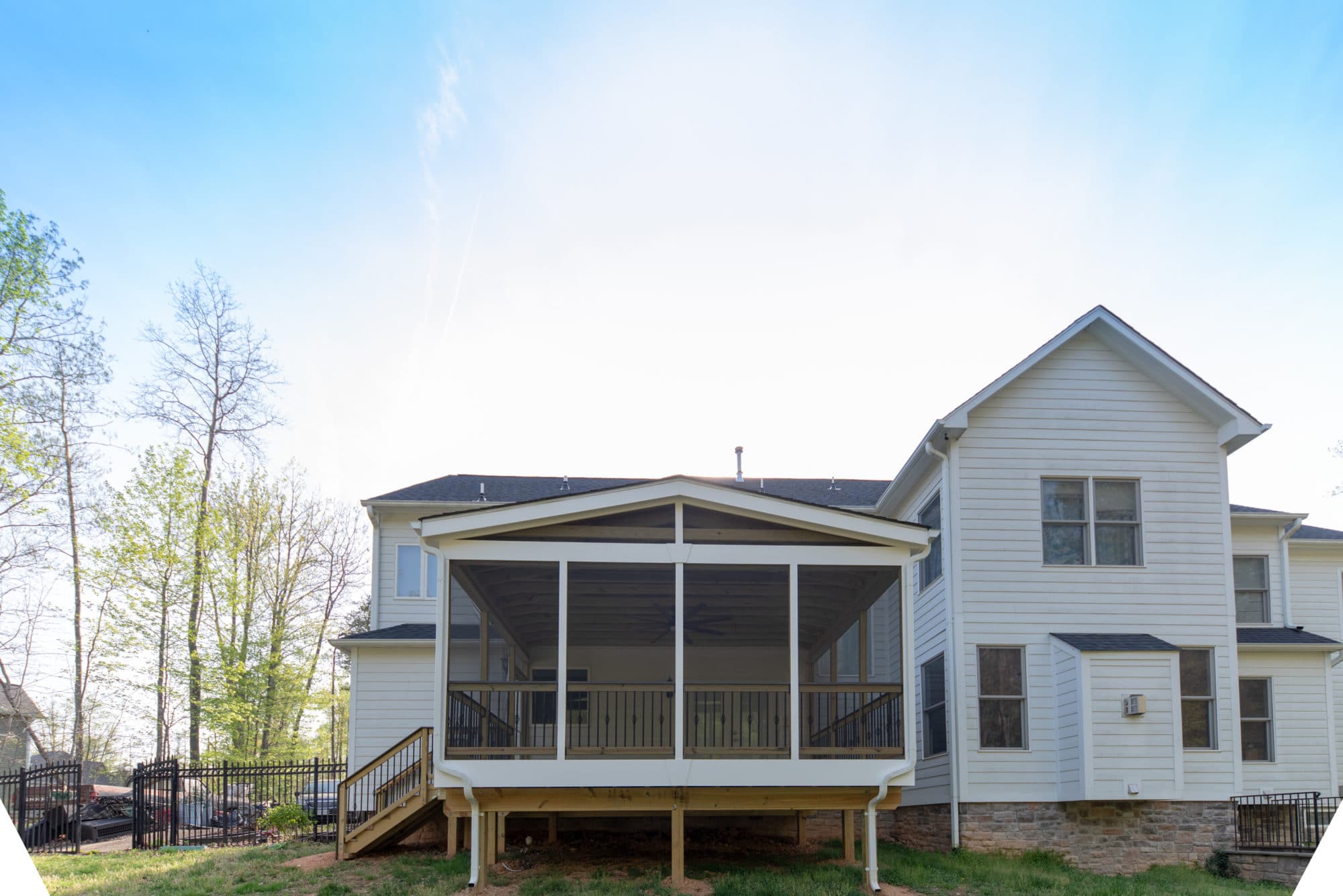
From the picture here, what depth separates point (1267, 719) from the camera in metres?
15.8

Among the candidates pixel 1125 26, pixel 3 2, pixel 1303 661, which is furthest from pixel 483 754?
pixel 1125 26

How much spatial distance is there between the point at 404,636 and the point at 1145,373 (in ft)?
42.7

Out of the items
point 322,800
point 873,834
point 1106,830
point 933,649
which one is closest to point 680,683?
point 873,834

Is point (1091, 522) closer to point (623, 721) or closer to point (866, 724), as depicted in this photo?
point (866, 724)

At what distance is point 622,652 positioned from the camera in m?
18.0

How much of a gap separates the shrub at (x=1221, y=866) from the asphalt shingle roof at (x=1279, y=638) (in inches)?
126

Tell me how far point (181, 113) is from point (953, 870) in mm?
21035

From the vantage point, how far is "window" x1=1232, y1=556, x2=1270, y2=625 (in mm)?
18359

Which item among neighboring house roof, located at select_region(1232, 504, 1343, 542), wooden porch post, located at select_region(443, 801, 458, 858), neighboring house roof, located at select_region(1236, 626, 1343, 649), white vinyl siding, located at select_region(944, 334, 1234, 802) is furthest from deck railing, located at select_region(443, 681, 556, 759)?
neighboring house roof, located at select_region(1232, 504, 1343, 542)

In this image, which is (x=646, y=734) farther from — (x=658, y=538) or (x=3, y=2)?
(x=3, y=2)

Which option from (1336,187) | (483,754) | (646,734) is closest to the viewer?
(483,754)

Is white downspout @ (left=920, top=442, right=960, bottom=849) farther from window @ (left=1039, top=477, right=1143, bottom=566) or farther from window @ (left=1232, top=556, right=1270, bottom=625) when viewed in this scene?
window @ (left=1232, top=556, right=1270, bottom=625)

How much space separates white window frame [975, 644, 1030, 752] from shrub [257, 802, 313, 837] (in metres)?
11.9

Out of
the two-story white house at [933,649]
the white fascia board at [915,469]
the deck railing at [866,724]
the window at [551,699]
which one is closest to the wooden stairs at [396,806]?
the two-story white house at [933,649]
